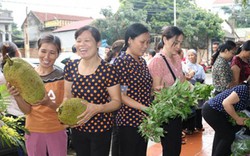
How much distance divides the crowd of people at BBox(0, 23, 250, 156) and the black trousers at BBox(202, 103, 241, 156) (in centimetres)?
1

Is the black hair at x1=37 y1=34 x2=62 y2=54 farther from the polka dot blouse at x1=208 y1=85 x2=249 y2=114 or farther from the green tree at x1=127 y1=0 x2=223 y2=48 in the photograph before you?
the green tree at x1=127 y1=0 x2=223 y2=48

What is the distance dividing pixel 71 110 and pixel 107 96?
34 centimetres

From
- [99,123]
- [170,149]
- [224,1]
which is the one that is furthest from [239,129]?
[224,1]

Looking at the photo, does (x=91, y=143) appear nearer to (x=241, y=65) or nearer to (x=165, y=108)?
(x=165, y=108)

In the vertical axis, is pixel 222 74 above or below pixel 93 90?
below

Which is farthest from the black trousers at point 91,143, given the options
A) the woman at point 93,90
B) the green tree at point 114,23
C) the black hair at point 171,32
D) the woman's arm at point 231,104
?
the green tree at point 114,23

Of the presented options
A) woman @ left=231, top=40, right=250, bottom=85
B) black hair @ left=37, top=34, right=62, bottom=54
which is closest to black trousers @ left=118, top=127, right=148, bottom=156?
black hair @ left=37, top=34, right=62, bottom=54

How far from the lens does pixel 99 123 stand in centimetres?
218

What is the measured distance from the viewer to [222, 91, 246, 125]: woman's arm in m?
2.92

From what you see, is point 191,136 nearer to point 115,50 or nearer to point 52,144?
point 115,50

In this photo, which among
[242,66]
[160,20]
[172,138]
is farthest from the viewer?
[160,20]

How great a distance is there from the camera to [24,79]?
6.31ft

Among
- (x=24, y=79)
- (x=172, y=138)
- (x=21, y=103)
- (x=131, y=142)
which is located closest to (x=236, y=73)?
(x=172, y=138)

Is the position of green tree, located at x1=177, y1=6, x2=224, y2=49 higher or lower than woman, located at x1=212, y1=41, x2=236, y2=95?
higher
